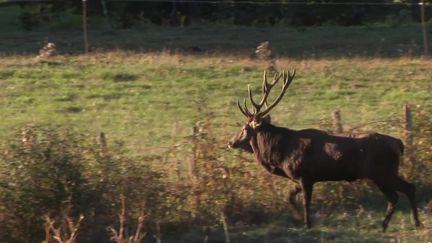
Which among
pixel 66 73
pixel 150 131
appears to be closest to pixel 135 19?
pixel 66 73

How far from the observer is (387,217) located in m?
11.3

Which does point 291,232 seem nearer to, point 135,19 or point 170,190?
point 170,190

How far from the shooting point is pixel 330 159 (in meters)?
11.3

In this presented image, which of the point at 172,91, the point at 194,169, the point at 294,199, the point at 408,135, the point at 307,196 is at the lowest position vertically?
the point at 172,91

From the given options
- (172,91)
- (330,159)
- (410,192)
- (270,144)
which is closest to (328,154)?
(330,159)

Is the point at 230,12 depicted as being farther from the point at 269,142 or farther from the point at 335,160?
the point at 335,160

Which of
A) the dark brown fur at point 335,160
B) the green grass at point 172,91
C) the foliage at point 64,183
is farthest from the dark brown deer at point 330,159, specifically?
the green grass at point 172,91

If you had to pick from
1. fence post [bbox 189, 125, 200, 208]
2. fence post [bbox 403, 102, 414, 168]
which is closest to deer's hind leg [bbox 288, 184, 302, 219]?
fence post [bbox 189, 125, 200, 208]

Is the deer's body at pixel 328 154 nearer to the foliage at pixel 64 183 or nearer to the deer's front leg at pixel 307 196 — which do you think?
the deer's front leg at pixel 307 196

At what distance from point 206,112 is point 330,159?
13.5 ft

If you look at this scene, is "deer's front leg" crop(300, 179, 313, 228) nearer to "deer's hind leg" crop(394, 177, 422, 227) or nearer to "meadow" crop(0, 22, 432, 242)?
"meadow" crop(0, 22, 432, 242)

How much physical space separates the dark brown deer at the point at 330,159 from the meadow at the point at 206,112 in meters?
0.39

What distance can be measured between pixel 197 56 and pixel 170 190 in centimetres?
1488

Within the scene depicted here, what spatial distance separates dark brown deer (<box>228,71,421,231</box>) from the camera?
11.3 metres
